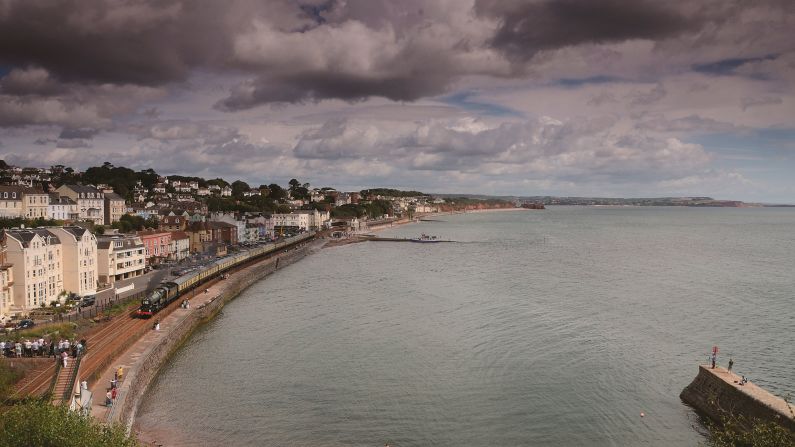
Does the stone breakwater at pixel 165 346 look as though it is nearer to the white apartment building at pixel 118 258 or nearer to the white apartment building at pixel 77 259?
the white apartment building at pixel 77 259

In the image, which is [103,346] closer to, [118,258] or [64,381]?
[64,381]

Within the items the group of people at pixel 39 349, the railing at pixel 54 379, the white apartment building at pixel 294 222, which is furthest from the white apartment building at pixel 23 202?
the white apartment building at pixel 294 222

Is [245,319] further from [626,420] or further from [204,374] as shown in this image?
[626,420]

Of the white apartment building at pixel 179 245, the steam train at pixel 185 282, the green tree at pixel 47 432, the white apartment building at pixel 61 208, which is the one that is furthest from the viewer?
the white apartment building at pixel 179 245

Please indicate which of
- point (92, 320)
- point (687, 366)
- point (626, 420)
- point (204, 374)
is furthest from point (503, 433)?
point (92, 320)

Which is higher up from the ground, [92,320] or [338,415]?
[92,320]

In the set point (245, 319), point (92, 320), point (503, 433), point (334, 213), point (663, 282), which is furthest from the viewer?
point (334, 213)

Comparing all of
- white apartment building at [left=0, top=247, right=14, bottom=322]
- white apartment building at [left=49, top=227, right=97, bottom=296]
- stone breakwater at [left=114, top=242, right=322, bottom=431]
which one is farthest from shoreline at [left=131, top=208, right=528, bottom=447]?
white apartment building at [left=0, top=247, right=14, bottom=322]
